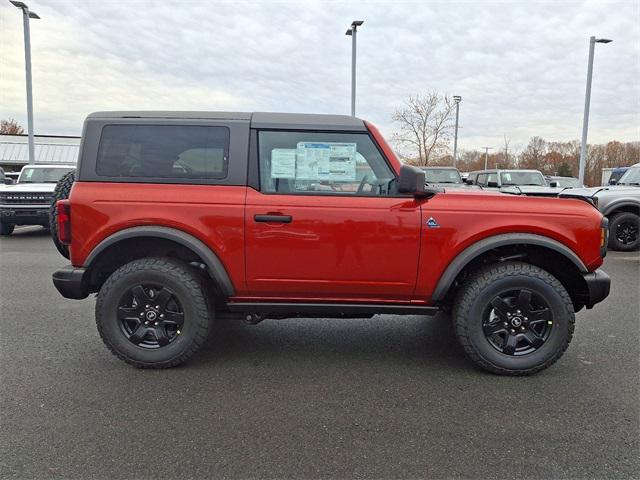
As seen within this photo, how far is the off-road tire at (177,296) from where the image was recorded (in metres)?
3.40

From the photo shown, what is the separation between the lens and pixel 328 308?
350 cm

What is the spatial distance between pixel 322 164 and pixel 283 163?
29 centimetres

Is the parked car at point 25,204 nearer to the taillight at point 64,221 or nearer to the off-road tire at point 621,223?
the taillight at point 64,221

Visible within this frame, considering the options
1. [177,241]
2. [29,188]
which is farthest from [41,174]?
[177,241]

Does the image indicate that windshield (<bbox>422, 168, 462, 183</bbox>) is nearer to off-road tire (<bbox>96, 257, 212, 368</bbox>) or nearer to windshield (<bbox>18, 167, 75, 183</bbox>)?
windshield (<bbox>18, 167, 75, 183</bbox>)

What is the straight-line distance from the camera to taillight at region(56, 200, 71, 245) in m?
3.38

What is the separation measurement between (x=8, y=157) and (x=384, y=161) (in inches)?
1724

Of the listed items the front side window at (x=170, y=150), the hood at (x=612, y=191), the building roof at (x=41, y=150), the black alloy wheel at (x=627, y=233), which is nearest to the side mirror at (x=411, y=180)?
the front side window at (x=170, y=150)

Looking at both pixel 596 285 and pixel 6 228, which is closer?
pixel 596 285

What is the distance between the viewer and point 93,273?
3.58 metres

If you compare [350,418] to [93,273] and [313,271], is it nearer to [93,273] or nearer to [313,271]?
[313,271]

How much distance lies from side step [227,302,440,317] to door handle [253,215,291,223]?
0.65 m

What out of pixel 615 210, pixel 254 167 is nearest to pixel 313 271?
pixel 254 167

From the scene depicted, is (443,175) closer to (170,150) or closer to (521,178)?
(521,178)
